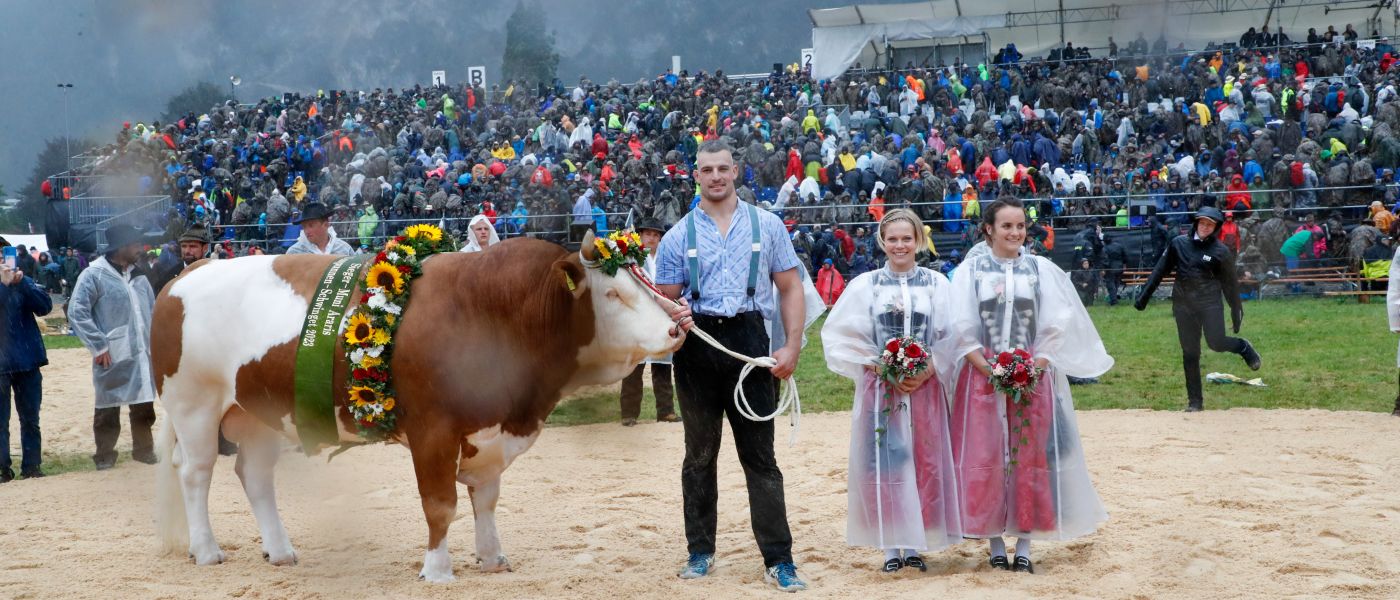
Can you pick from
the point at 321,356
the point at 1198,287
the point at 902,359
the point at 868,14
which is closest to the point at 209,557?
the point at 321,356

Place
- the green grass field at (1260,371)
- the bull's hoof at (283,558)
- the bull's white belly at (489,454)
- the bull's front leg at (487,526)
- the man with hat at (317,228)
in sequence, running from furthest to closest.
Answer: the green grass field at (1260,371)
the man with hat at (317,228)
the bull's hoof at (283,558)
the bull's front leg at (487,526)
the bull's white belly at (489,454)

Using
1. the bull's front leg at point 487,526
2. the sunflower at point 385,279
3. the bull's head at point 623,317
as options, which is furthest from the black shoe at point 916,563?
Answer: the sunflower at point 385,279

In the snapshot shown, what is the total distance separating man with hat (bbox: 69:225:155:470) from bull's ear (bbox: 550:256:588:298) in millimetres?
6157

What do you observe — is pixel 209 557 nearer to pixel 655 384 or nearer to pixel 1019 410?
pixel 1019 410

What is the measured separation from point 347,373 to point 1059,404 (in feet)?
11.6

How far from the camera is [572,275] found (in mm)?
5441

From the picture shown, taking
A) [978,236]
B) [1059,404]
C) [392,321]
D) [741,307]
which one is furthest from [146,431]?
[978,236]

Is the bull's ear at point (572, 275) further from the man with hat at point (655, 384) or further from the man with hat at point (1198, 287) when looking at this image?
the man with hat at point (1198, 287)

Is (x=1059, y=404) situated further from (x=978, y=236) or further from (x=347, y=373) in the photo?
(x=978, y=236)

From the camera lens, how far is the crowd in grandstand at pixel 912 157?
68.6ft

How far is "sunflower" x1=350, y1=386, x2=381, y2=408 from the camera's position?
5.57 metres

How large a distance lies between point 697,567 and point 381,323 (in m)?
1.95

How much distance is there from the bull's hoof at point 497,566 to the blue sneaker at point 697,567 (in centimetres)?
93

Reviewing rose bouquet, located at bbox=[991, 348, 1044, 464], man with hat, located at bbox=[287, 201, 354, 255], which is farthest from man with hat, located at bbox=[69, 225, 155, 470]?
rose bouquet, located at bbox=[991, 348, 1044, 464]
